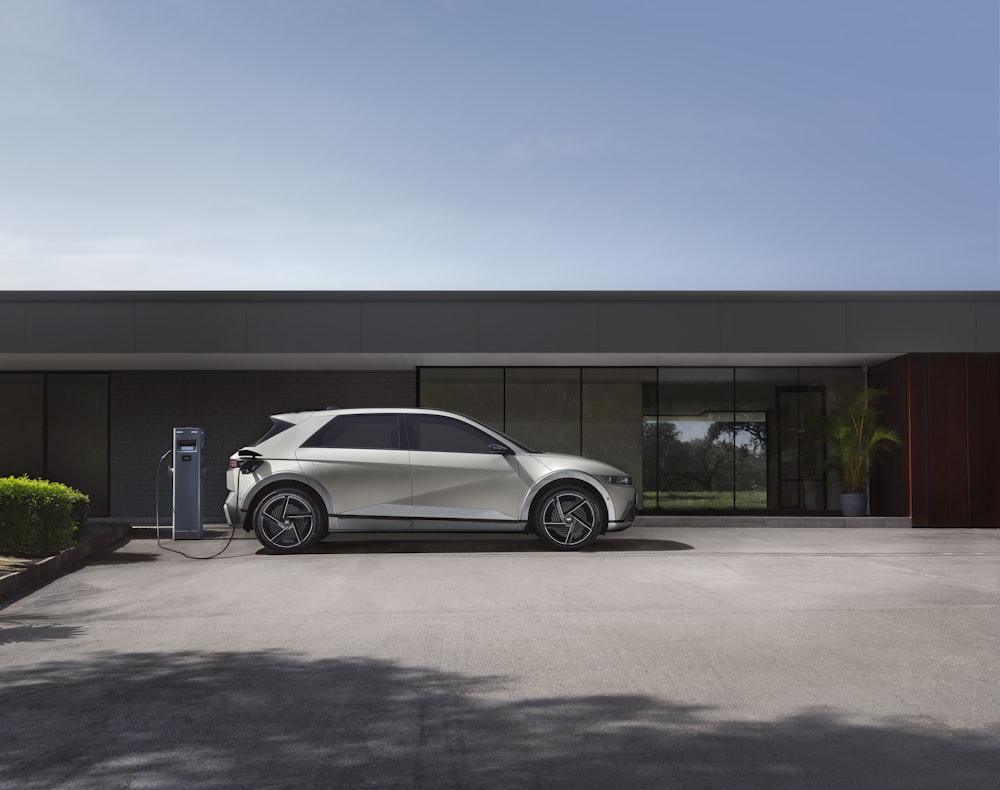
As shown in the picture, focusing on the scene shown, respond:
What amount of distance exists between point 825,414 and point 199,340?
A: 11.6m

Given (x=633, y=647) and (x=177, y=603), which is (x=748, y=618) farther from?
(x=177, y=603)

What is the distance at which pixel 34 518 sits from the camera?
10.8 meters

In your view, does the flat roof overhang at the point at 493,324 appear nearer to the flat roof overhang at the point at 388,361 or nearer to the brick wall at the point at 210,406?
the flat roof overhang at the point at 388,361

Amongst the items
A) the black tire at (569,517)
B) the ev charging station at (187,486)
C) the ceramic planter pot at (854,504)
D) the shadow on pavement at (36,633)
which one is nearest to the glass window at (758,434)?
the ceramic planter pot at (854,504)

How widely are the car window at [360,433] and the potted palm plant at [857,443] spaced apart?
9.21 meters

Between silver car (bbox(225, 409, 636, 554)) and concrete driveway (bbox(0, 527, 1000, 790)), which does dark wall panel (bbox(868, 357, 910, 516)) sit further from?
concrete driveway (bbox(0, 527, 1000, 790))

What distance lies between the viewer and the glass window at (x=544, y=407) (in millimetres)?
20328

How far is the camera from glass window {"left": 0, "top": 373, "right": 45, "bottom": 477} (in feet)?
67.1

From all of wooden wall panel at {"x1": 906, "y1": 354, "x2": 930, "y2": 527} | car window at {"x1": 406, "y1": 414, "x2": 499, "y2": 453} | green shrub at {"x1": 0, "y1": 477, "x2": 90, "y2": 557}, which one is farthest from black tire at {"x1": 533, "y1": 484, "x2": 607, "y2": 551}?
wooden wall panel at {"x1": 906, "y1": 354, "x2": 930, "y2": 527}

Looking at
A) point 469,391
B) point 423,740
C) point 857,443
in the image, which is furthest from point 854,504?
point 423,740

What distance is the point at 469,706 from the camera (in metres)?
5.16

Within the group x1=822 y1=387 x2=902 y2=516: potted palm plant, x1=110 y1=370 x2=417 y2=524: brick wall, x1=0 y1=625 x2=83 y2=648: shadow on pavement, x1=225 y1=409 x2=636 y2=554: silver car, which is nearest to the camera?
x1=0 y1=625 x2=83 y2=648: shadow on pavement

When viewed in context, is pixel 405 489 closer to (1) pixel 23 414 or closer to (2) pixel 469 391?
(2) pixel 469 391

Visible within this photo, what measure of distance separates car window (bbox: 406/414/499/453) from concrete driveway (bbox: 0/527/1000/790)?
2.30 metres
